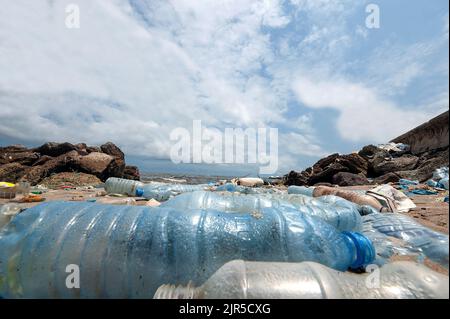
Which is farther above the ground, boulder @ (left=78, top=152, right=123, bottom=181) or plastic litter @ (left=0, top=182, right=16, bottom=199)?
boulder @ (left=78, top=152, right=123, bottom=181)

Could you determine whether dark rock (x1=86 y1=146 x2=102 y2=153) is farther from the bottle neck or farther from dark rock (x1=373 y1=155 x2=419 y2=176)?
dark rock (x1=373 y1=155 x2=419 y2=176)

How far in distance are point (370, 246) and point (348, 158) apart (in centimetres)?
1277

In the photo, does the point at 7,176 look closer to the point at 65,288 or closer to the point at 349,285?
the point at 65,288

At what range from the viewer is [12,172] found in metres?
9.91

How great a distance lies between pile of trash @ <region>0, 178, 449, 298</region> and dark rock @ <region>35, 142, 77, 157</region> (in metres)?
12.9

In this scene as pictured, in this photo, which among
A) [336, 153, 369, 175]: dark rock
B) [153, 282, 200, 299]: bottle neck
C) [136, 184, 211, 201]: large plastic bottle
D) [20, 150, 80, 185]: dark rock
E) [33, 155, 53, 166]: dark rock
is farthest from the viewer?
[336, 153, 369, 175]: dark rock

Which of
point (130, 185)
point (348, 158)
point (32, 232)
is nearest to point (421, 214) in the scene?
point (32, 232)

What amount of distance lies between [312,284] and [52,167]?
495 inches

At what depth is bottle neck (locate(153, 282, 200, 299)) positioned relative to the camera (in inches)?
48.7

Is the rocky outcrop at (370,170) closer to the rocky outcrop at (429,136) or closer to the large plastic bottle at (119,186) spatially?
the rocky outcrop at (429,136)

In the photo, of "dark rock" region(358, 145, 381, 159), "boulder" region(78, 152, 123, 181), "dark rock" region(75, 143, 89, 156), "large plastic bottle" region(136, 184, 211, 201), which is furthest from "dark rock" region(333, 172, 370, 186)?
"dark rock" region(75, 143, 89, 156)

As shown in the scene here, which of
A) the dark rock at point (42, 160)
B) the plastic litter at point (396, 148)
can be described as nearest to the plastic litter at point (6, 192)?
the dark rock at point (42, 160)

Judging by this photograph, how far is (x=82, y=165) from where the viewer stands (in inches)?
428

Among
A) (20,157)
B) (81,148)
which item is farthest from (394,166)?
(20,157)
